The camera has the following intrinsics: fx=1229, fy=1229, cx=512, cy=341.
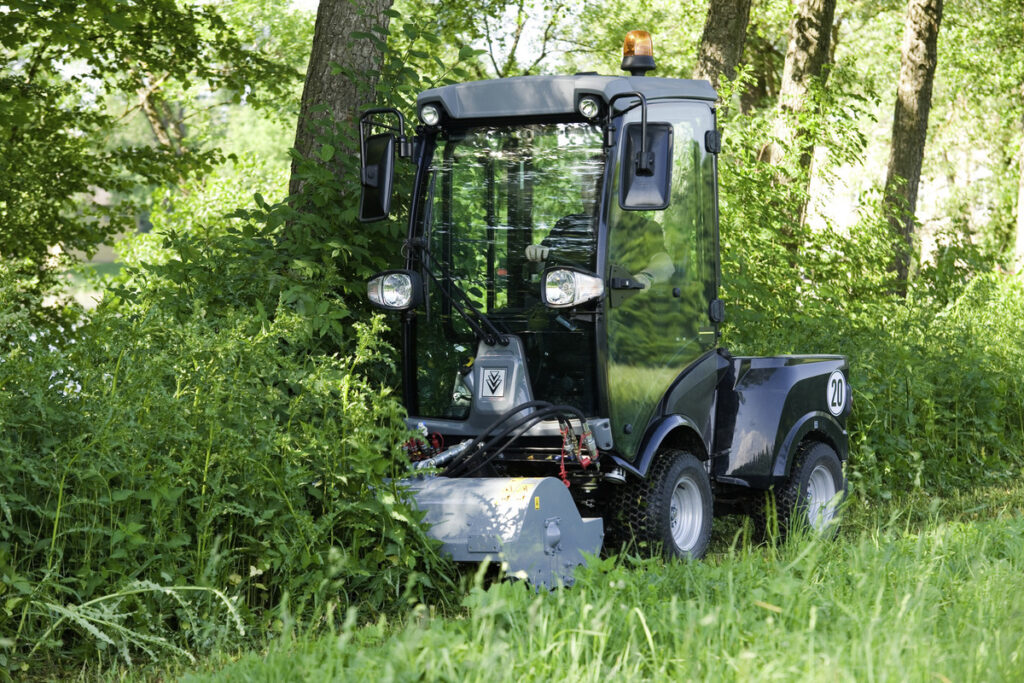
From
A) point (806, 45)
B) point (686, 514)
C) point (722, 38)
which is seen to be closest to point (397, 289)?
point (686, 514)

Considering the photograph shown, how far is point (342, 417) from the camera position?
541cm

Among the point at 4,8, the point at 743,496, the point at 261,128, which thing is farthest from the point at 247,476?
the point at 261,128

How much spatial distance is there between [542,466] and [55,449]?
2358 mm

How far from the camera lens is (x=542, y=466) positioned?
616 centimetres

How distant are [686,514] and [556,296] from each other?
5.09ft

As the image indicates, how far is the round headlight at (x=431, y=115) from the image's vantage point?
639 centimetres

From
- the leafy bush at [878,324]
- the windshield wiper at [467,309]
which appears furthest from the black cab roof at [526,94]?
the leafy bush at [878,324]

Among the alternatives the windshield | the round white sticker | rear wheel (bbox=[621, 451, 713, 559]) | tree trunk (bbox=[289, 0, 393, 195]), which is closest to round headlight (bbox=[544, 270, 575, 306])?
the windshield

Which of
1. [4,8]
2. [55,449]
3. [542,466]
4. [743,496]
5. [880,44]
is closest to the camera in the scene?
[55,449]

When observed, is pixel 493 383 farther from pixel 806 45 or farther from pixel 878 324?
pixel 806 45

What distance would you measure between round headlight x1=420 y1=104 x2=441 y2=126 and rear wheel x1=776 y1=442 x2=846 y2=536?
290cm

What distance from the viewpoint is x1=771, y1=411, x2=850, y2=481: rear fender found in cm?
717

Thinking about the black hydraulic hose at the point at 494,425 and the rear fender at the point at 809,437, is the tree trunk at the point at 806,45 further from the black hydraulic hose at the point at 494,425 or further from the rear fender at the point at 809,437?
the black hydraulic hose at the point at 494,425

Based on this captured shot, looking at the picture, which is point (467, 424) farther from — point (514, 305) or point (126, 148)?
point (126, 148)
